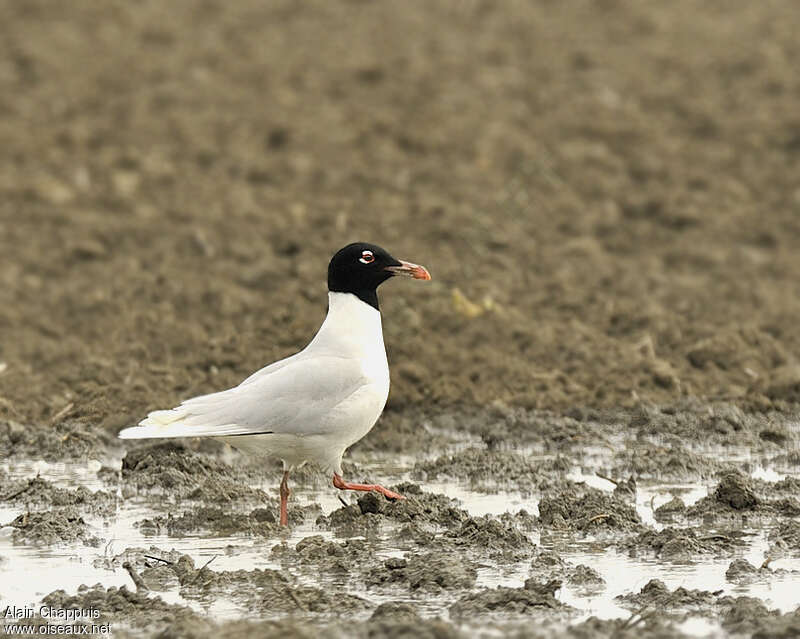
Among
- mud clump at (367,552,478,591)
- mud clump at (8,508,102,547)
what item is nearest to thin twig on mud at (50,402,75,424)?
mud clump at (8,508,102,547)

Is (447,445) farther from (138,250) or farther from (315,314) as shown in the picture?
(138,250)

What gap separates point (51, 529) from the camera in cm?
815

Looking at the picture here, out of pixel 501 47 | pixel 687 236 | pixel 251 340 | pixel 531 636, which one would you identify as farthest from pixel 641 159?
pixel 531 636

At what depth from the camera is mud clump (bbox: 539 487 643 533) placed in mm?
8211

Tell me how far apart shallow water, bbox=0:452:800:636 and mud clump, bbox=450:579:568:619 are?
9 cm

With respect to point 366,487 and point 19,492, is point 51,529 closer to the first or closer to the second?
point 19,492

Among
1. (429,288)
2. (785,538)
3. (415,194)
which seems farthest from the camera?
(415,194)

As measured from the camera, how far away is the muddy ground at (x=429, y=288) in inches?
301

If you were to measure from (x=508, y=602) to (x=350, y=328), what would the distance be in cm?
275

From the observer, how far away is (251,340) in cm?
1217

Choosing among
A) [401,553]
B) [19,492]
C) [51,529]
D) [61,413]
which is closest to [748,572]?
[401,553]

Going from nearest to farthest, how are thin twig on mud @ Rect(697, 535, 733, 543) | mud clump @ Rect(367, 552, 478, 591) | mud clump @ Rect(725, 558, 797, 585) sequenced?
mud clump @ Rect(367, 552, 478, 591), mud clump @ Rect(725, 558, 797, 585), thin twig on mud @ Rect(697, 535, 733, 543)

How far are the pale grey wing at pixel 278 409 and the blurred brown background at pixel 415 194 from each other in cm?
228

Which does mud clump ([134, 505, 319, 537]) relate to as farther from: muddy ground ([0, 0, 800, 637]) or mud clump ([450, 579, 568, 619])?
mud clump ([450, 579, 568, 619])
